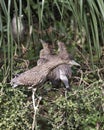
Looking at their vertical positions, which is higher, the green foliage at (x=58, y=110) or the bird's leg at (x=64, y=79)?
the bird's leg at (x=64, y=79)

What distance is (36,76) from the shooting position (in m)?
3.08

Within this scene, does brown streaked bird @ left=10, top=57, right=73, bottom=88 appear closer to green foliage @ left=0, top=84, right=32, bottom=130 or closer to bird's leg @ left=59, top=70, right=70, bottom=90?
green foliage @ left=0, top=84, right=32, bottom=130

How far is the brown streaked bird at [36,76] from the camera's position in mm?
3074

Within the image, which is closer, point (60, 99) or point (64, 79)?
point (60, 99)

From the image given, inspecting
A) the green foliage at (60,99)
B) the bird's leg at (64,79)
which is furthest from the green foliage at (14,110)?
the bird's leg at (64,79)

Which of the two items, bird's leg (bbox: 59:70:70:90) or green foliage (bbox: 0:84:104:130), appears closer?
green foliage (bbox: 0:84:104:130)

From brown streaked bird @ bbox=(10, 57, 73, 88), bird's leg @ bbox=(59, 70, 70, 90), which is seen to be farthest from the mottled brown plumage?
bird's leg @ bbox=(59, 70, 70, 90)

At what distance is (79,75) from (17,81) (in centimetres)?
72

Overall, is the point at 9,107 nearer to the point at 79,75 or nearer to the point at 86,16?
the point at 79,75

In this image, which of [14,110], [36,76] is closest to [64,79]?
[36,76]

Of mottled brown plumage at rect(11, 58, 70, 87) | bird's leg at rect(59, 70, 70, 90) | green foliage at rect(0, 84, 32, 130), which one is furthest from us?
bird's leg at rect(59, 70, 70, 90)

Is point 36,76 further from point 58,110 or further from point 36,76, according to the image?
point 58,110

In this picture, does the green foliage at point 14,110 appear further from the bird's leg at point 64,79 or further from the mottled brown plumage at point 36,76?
the bird's leg at point 64,79

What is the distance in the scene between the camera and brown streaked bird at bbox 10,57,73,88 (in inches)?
121
